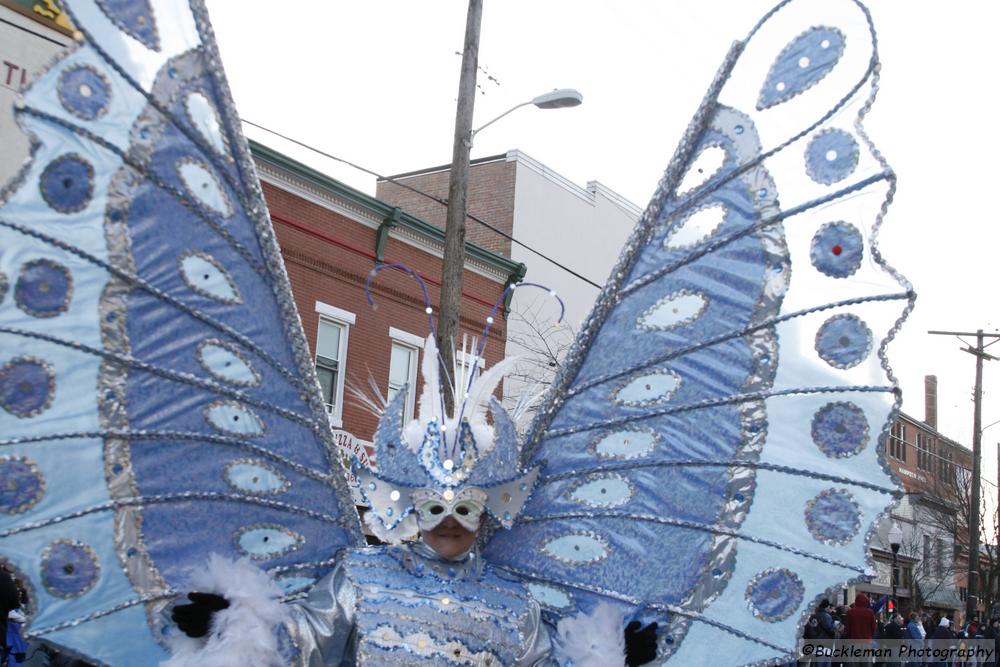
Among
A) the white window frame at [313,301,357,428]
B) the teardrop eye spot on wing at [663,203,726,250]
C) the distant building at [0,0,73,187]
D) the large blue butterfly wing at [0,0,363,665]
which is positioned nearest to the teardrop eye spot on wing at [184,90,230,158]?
the large blue butterfly wing at [0,0,363,665]

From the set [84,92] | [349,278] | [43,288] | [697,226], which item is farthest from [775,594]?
[349,278]

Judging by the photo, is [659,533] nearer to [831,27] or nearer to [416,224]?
[831,27]

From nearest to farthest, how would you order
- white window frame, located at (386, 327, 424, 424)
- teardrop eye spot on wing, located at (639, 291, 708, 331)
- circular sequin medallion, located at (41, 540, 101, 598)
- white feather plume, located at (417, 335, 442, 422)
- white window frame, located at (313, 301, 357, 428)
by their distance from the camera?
1. circular sequin medallion, located at (41, 540, 101, 598)
2. teardrop eye spot on wing, located at (639, 291, 708, 331)
3. white feather plume, located at (417, 335, 442, 422)
4. white window frame, located at (313, 301, 357, 428)
5. white window frame, located at (386, 327, 424, 424)

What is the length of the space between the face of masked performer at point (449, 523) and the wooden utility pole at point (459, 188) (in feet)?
14.4

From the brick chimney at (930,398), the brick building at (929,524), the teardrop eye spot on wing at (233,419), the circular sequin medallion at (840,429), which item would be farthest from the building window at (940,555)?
the teardrop eye spot on wing at (233,419)

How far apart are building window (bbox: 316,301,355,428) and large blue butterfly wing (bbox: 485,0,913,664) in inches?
410

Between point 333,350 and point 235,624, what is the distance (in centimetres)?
1133

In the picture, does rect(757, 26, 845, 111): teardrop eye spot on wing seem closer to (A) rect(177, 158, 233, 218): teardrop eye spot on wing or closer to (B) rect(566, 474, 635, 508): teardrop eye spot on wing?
(B) rect(566, 474, 635, 508): teardrop eye spot on wing

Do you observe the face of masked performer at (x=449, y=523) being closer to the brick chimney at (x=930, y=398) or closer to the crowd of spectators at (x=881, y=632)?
the crowd of spectators at (x=881, y=632)

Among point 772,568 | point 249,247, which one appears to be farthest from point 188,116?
point 772,568

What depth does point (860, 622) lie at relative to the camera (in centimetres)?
1288

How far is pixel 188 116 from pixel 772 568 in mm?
2433

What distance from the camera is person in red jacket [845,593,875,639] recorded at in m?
12.8

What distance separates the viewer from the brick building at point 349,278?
46.2 feet
